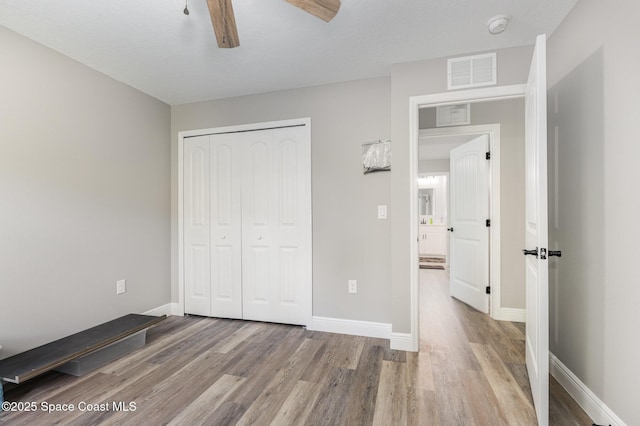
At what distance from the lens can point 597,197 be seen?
159 centimetres

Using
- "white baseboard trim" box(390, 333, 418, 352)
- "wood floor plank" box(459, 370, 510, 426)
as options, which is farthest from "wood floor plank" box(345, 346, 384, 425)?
"wood floor plank" box(459, 370, 510, 426)

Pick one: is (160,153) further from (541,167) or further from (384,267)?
(541,167)

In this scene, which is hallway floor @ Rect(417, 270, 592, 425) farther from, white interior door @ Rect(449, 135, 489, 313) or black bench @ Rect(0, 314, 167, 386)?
black bench @ Rect(0, 314, 167, 386)

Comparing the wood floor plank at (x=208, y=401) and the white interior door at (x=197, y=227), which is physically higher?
the white interior door at (x=197, y=227)

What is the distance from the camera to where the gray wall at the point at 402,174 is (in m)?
2.40

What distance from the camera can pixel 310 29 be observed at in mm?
1986

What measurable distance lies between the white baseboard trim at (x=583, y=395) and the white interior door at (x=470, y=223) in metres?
1.32

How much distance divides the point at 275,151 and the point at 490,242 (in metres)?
2.57

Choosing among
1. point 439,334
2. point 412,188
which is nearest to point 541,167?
point 412,188

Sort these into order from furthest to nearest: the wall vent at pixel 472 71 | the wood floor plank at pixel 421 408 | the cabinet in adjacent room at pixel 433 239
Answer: the cabinet in adjacent room at pixel 433 239
the wall vent at pixel 472 71
the wood floor plank at pixel 421 408

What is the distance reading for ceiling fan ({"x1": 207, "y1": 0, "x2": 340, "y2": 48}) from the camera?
1292mm

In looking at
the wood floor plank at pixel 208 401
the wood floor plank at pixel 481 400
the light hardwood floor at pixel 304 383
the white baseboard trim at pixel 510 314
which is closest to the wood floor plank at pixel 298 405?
the light hardwood floor at pixel 304 383

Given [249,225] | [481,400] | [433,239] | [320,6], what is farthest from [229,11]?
[433,239]

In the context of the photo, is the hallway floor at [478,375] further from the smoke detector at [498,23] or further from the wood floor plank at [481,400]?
the smoke detector at [498,23]
